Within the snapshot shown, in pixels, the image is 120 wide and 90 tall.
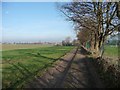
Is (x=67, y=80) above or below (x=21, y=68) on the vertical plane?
above

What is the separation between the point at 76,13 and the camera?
28.3 meters

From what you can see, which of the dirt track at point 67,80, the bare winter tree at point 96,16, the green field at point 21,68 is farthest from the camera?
the bare winter tree at point 96,16

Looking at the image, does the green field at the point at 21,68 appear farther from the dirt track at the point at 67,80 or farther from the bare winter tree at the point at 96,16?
the bare winter tree at the point at 96,16

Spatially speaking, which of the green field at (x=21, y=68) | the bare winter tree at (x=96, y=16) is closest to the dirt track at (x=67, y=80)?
the green field at (x=21, y=68)

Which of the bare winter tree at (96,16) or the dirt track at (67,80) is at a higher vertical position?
the bare winter tree at (96,16)

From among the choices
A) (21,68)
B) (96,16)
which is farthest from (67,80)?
(96,16)

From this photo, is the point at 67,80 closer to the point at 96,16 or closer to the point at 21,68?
the point at 21,68

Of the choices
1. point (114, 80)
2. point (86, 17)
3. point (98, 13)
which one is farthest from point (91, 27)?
point (114, 80)

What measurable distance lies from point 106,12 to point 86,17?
3.38 m

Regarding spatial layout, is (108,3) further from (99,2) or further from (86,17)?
(86,17)

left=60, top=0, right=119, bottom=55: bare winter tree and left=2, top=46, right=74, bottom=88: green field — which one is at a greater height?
left=60, top=0, right=119, bottom=55: bare winter tree

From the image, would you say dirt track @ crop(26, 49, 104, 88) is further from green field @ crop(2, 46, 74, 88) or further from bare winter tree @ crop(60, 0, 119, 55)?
bare winter tree @ crop(60, 0, 119, 55)

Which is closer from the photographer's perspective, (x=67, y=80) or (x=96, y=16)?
(x=67, y=80)

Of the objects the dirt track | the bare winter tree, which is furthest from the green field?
the bare winter tree
